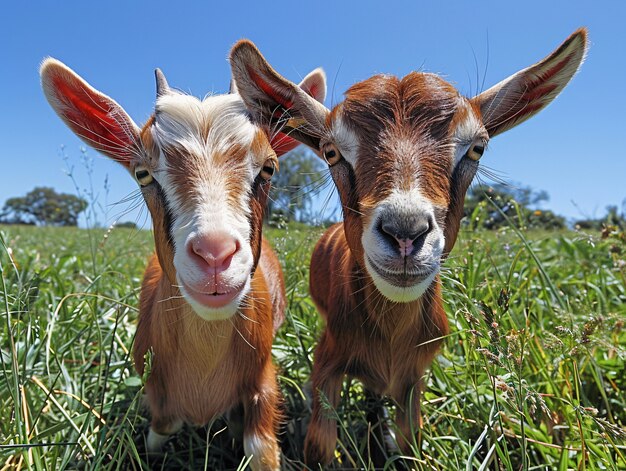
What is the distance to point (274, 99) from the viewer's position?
2629mm

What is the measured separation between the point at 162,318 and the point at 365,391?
1.46m

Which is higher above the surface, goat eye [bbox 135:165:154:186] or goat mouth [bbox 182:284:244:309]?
goat eye [bbox 135:165:154:186]

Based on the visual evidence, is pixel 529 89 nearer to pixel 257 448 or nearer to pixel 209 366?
pixel 209 366

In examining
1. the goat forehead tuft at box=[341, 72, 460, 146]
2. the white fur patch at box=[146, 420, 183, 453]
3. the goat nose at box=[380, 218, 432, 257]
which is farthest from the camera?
the white fur patch at box=[146, 420, 183, 453]

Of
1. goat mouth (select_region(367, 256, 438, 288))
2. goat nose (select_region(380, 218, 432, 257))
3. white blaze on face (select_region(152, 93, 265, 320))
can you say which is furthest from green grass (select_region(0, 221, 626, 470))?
white blaze on face (select_region(152, 93, 265, 320))

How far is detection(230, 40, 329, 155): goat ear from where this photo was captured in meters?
2.41

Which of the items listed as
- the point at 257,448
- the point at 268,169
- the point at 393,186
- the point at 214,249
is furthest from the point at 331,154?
the point at 257,448

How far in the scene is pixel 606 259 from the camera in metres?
4.56

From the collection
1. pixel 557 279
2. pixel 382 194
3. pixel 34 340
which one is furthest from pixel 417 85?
pixel 557 279

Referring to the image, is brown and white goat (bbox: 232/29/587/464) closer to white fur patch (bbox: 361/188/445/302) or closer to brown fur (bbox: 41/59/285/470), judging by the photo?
white fur patch (bbox: 361/188/445/302)

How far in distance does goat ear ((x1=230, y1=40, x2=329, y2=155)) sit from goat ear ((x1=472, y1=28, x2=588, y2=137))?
35.1 inches

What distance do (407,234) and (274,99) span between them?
128 centimetres

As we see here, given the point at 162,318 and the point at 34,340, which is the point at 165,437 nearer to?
the point at 162,318

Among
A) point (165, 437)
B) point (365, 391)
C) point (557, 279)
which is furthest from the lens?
point (557, 279)
